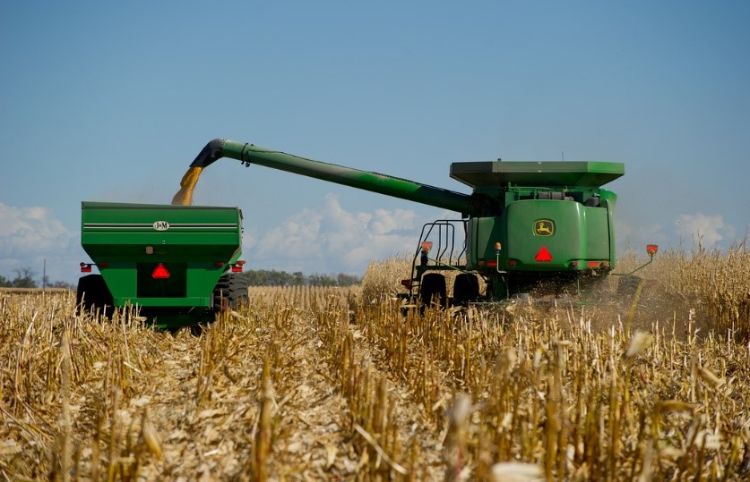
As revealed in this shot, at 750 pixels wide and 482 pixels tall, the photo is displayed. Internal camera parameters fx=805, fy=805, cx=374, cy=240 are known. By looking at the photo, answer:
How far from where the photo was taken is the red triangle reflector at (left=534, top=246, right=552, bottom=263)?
10656 mm

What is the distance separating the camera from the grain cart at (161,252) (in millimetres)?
10320

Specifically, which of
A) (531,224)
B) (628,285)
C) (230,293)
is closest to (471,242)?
(531,224)

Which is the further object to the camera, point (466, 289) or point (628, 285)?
point (466, 289)

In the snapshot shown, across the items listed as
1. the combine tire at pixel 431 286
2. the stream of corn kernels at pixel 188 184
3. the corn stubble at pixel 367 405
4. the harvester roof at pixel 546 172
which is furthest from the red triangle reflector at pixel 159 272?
the harvester roof at pixel 546 172

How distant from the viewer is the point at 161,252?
10.5 m

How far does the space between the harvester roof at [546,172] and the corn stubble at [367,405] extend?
2.15 metres

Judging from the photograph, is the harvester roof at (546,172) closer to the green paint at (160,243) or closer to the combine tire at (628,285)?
the combine tire at (628,285)

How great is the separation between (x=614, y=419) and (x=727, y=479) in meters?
0.87

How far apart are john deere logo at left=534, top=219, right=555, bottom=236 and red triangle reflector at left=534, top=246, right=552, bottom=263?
0.65 ft

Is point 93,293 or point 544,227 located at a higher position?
point 544,227

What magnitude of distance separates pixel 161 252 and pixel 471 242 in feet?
13.8

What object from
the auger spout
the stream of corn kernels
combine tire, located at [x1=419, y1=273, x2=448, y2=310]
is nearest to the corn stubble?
combine tire, located at [x1=419, y1=273, x2=448, y2=310]

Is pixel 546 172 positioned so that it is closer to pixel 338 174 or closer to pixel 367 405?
pixel 338 174

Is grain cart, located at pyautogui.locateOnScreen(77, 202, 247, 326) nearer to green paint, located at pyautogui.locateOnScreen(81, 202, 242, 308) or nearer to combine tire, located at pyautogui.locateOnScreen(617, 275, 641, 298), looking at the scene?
green paint, located at pyautogui.locateOnScreen(81, 202, 242, 308)
